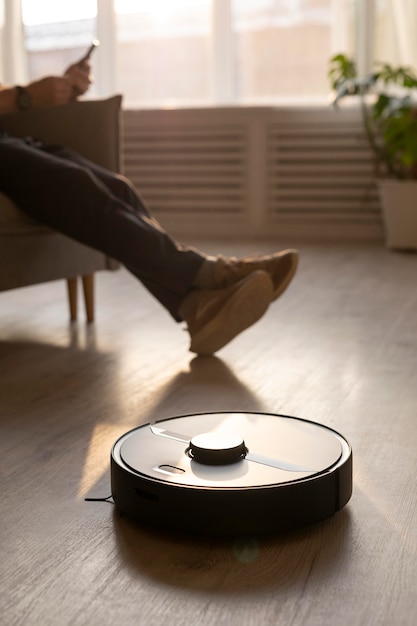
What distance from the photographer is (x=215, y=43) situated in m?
4.09

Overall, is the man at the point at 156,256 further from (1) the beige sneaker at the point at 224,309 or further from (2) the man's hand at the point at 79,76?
(2) the man's hand at the point at 79,76

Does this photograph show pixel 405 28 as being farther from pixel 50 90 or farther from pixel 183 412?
pixel 183 412

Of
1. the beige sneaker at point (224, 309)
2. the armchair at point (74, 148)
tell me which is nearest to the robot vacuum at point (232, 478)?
the beige sneaker at point (224, 309)

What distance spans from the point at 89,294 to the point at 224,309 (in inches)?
23.0

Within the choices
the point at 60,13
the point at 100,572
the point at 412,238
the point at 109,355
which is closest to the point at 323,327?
the point at 109,355

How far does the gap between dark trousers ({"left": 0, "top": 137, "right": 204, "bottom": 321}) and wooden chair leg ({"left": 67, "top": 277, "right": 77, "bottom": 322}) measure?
34 centimetres

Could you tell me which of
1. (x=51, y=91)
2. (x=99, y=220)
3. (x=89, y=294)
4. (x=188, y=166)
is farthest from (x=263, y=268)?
(x=188, y=166)

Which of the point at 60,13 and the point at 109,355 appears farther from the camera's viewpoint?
the point at 60,13

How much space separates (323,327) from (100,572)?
51.3 inches

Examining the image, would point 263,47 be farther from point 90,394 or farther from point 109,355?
point 90,394

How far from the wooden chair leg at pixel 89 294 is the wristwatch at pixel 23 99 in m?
0.45

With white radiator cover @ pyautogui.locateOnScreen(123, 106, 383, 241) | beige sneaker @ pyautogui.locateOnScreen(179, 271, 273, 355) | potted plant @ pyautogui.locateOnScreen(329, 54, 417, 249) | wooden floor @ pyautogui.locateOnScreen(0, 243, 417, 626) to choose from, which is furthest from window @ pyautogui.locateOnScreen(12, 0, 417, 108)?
beige sneaker @ pyautogui.locateOnScreen(179, 271, 273, 355)

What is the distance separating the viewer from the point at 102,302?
8.00 ft

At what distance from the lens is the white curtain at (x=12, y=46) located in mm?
4316
